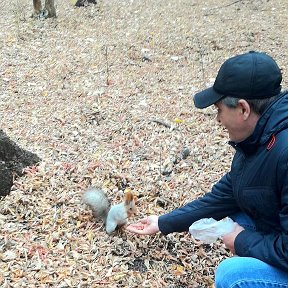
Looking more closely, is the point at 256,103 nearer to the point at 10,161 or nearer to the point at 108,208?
the point at 108,208

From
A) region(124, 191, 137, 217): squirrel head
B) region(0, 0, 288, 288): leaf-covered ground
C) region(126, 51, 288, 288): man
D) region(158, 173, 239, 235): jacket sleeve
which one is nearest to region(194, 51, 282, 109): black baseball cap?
region(126, 51, 288, 288): man

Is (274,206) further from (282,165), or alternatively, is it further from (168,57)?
(168,57)

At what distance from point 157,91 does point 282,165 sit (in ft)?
11.9

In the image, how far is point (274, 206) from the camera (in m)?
Answer: 2.20

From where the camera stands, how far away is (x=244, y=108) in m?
2.15

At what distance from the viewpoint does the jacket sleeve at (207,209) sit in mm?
2697

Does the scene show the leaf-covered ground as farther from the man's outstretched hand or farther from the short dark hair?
the short dark hair

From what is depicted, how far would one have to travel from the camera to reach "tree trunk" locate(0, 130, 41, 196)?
340 centimetres

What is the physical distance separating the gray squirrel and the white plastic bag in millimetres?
574

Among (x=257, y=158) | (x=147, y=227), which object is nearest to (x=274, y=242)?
(x=257, y=158)

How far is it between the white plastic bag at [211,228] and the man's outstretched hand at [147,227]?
281mm

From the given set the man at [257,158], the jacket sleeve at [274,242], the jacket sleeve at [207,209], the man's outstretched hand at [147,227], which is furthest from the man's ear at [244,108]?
the man's outstretched hand at [147,227]

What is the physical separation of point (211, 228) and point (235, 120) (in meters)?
0.69

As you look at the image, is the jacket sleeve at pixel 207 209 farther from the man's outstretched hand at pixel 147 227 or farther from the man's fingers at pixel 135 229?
the man's fingers at pixel 135 229
